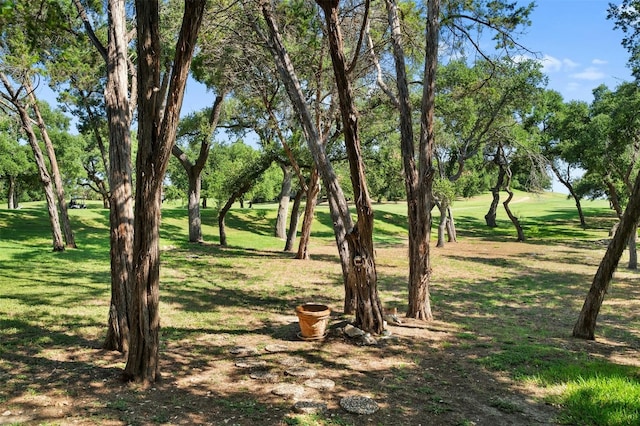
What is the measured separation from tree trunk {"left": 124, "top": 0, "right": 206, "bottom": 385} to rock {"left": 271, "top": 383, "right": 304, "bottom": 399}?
4.70ft

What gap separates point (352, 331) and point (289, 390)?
2.31 m

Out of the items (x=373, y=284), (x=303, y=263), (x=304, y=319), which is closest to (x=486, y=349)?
(x=373, y=284)

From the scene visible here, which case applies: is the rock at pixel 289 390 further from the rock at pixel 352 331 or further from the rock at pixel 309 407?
the rock at pixel 352 331

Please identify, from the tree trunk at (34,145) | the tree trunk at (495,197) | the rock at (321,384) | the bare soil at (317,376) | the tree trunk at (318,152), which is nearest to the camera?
the bare soil at (317,376)

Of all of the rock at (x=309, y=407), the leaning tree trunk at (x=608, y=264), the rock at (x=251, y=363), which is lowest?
the rock at (x=251, y=363)

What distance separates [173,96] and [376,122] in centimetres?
1271

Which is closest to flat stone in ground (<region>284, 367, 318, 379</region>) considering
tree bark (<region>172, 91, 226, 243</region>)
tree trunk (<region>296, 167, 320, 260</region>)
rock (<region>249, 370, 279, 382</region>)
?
rock (<region>249, 370, 279, 382</region>)

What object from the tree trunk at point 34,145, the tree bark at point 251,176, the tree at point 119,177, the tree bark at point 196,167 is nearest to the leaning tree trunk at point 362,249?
the tree at point 119,177

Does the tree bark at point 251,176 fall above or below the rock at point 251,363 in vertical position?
above

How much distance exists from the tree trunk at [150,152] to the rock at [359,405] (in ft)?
7.26

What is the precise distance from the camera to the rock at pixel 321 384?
16.4 ft

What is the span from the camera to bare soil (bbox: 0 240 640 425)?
4238mm

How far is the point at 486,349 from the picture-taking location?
21.8 ft

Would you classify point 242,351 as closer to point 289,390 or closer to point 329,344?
point 329,344
